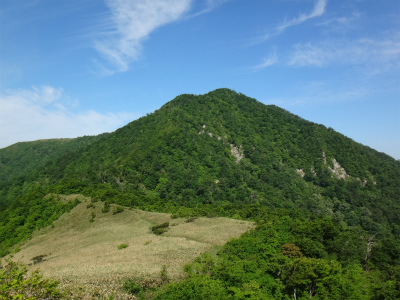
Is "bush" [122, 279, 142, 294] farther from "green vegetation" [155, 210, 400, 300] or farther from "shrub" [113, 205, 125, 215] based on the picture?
"shrub" [113, 205, 125, 215]

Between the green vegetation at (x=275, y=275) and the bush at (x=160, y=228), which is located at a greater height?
the bush at (x=160, y=228)

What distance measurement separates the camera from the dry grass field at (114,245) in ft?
119

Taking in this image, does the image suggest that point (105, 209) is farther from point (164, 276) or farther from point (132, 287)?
point (132, 287)

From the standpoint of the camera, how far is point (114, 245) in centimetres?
5138

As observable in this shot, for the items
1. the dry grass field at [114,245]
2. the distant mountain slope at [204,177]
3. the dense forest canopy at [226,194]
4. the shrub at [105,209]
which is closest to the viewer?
the dry grass field at [114,245]

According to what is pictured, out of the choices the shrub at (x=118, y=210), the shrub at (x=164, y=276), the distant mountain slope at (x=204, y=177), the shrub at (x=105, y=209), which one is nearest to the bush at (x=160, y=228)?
the shrub at (x=118, y=210)

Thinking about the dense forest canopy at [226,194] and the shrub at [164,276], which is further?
the dense forest canopy at [226,194]

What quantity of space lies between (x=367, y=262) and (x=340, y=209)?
397ft

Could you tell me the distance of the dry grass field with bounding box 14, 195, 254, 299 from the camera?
36269mm

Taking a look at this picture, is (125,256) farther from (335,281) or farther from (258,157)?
(258,157)

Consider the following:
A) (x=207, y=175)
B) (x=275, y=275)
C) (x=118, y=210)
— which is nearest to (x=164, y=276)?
(x=275, y=275)

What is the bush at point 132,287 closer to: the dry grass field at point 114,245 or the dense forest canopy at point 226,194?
the dry grass field at point 114,245

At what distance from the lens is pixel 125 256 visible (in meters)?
44.1

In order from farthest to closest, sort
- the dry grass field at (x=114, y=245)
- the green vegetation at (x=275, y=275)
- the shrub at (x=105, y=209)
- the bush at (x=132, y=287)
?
the shrub at (x=105, y=209), the dry grass field at (x=114, y=245), the bush at (x=132, y=287), the green vegetation at (x=275, y=275)
